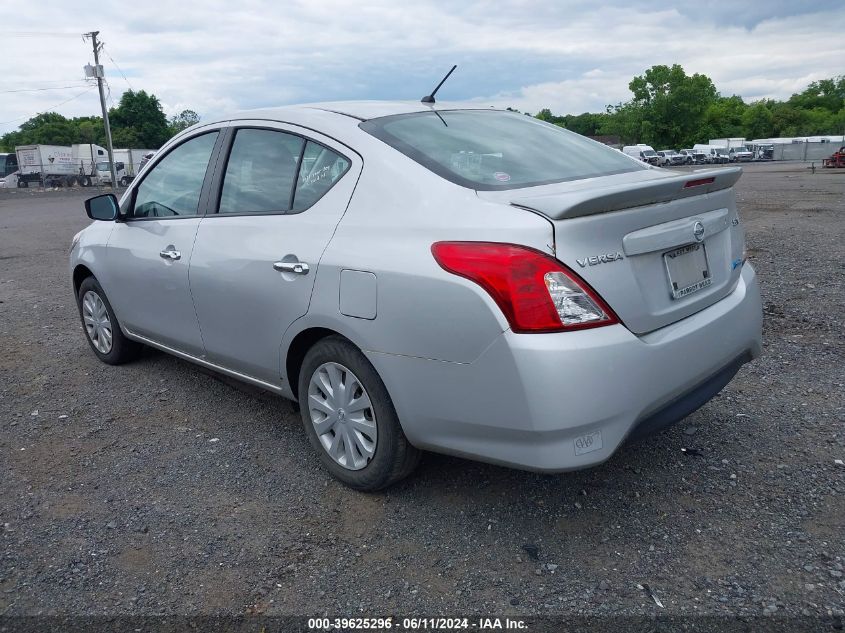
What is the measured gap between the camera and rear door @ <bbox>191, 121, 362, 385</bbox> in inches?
128

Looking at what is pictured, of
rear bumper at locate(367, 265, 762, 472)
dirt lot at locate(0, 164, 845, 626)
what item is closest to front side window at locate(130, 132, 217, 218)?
dirt lot at locate(0, 164, 845, 626)

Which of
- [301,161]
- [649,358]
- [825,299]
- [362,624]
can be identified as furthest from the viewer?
[825,299]

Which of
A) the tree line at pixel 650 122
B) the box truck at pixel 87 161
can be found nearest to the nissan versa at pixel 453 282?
the box truck at pixel 87 161

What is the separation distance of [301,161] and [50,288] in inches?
262

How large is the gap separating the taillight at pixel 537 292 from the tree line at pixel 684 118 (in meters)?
88.2

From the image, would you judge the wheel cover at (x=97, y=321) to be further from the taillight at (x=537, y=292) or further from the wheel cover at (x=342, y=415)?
the taillight at (x=537, y=292)

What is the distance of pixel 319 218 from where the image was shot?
3.25 meters

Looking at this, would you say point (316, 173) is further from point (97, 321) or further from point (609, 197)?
point (97, 321)

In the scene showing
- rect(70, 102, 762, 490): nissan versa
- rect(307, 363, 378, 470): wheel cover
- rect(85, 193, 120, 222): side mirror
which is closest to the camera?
rect(70, 102, 762, 490): nissan versa

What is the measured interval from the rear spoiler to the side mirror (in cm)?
305

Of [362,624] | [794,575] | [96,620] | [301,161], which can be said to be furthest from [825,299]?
[96,620]

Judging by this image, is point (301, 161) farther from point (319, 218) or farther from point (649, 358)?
point (649, 358)

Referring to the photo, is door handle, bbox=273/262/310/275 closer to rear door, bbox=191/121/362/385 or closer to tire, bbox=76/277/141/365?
rear door, bbox=191/121/362/385

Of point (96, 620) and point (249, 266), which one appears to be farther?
point (249, 266)
